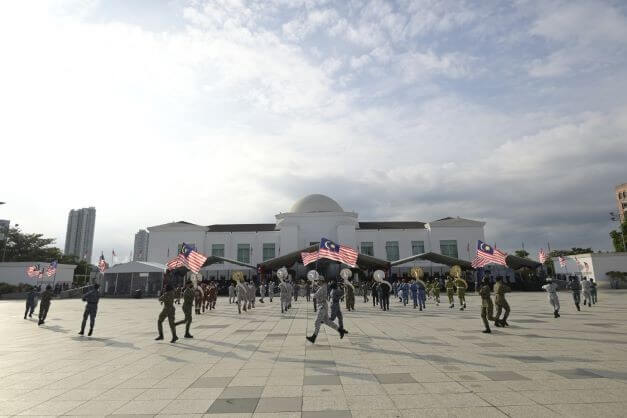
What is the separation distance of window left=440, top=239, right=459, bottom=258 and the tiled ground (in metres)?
43.0

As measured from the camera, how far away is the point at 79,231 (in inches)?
5709

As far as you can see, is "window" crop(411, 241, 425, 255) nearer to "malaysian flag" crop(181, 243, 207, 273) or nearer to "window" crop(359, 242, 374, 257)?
"window" crop(359, 242, 374, 257)

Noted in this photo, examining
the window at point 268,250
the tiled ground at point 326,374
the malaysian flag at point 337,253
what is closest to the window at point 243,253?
the window at point 268,250

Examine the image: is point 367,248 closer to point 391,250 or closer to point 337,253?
point 391,250

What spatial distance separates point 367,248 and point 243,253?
18.9 m

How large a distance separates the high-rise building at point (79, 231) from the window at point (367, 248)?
13305 cm

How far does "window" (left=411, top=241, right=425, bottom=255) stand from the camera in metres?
53.9

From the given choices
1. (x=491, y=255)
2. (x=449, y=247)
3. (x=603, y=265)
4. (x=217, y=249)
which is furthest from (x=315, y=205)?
(x=603, y=265)

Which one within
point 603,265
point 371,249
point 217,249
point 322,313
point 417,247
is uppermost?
point 217,249

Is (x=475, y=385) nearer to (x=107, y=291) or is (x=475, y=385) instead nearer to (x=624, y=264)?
(x=107, y=291)

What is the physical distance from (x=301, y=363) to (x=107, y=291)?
41487 mm

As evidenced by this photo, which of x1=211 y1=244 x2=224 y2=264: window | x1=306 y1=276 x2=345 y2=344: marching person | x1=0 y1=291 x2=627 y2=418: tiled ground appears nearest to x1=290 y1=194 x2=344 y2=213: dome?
x1=211 y1=244 x2=224 y2=264: window

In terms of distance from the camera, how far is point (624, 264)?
43156mm

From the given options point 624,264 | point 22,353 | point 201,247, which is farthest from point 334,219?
point 22,353
